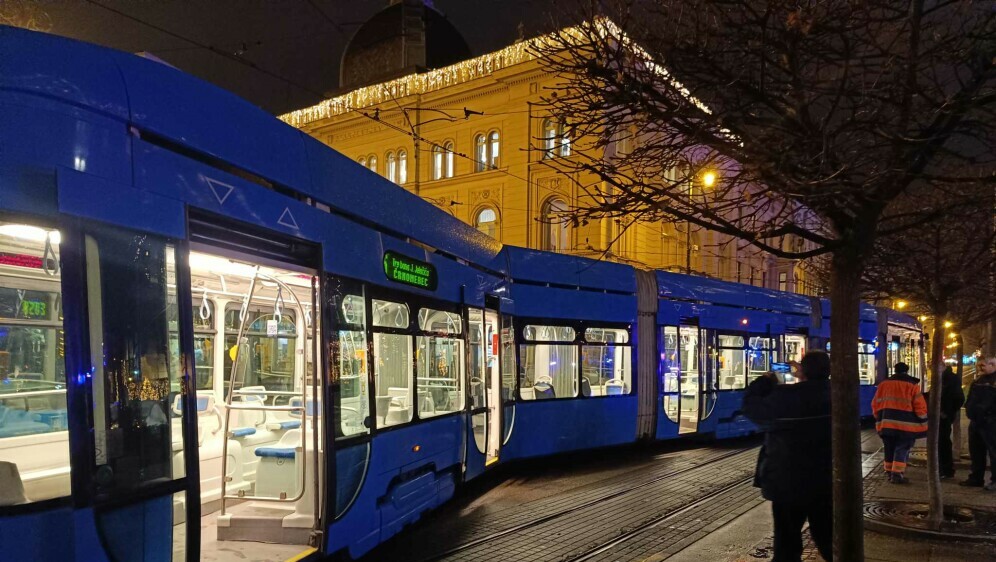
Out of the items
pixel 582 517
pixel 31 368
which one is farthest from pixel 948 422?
pixel 31 368

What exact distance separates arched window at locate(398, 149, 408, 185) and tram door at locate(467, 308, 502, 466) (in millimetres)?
29887

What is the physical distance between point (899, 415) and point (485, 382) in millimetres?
5637

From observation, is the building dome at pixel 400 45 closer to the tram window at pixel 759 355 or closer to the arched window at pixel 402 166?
the arched window at pixel 402 166

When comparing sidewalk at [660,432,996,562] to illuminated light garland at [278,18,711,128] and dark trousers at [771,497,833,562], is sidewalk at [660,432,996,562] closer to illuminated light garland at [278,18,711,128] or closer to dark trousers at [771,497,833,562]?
dark trousers at [771,497,833,562]

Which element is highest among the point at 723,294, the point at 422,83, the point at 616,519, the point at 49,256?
the point at 422,83

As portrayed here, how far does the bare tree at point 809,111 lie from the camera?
473 cm

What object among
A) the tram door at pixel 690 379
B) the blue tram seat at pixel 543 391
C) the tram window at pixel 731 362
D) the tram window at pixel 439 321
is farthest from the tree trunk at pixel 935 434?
the tram window at pixel 439 321

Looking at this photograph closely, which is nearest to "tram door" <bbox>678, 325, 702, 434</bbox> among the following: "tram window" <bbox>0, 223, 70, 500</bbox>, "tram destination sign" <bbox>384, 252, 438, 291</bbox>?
"tram destination sign" <bbox>384, 252, 438, 291</bbox>

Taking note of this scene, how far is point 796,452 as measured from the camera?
4.95 m

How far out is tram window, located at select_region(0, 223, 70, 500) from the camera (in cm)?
329

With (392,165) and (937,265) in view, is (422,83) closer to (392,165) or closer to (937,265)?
(392,165)

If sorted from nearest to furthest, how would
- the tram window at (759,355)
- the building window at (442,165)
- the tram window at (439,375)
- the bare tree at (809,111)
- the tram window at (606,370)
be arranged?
1. the bare tree at (809,111)
2. the tram window at (439,375)
3. the tram window at (606,370)
4. the tram window at (759,355)
5. the building window at (442,165)

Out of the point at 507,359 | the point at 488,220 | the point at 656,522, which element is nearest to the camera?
the point at 656,522

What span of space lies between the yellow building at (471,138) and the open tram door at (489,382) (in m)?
18.9
